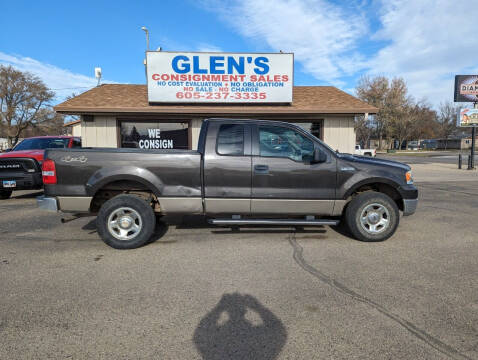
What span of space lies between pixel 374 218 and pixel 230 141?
2634 mm

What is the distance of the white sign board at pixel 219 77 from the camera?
36.3ft

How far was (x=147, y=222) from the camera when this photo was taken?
14.0 ft

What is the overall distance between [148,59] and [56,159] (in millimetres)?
8231

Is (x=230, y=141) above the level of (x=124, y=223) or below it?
above

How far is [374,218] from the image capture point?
4.56 metres

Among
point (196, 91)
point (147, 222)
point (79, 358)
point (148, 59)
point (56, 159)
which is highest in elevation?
point (148, 59)

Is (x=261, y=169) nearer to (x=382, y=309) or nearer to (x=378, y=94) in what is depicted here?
(x=382, y=309)

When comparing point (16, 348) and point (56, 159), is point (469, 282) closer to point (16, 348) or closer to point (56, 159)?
point (16, 348)

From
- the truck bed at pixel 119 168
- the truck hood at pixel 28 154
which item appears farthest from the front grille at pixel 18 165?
the truck bed at pixel 119 168

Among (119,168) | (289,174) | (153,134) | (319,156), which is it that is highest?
(153,134)

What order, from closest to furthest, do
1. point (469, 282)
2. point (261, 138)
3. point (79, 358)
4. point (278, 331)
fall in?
1. point (79, 358)
2. point (278, 331)
3. point (469, 282)
4. point (261, 138)

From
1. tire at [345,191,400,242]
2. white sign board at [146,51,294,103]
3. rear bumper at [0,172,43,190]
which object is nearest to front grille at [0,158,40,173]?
rear bumper at [0,172,43,190]

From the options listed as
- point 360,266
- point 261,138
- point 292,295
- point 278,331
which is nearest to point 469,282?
point 360,266

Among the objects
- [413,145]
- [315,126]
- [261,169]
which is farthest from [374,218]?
[413,145]
